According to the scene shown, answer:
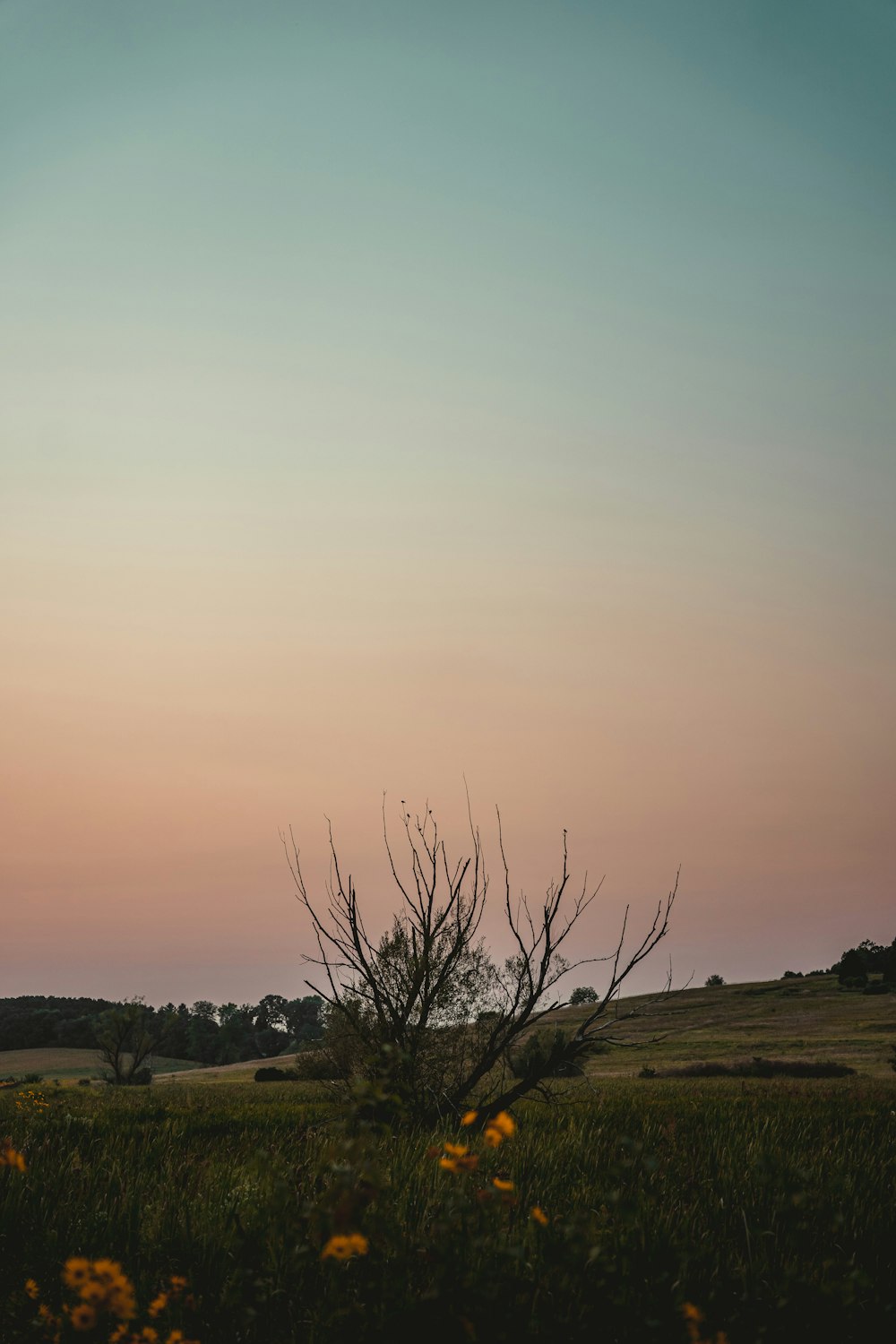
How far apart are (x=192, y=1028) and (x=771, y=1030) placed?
88133 millimetres

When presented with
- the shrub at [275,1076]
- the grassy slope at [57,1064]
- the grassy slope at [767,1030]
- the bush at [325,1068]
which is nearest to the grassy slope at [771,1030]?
the grassy slope at [767,1030]

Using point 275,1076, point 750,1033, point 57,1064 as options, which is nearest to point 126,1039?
point 275,1076

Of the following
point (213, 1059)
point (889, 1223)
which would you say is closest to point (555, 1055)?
point (889, 1223)

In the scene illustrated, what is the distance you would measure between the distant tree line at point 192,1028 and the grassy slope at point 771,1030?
47673 mm

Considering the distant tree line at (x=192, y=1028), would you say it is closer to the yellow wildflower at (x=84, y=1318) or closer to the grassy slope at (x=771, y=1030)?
the grassy slope at (x=771, y=1030)

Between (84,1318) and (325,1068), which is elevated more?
(84,1318)

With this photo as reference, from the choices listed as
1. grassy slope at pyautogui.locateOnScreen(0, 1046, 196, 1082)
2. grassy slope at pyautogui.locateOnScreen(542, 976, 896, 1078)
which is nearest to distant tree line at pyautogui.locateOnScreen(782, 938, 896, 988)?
grassy slope at pyautogui.locateOnScreen(542, 976, 896, 1078)

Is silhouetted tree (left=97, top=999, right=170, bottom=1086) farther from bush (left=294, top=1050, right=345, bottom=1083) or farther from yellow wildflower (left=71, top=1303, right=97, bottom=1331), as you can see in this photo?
yellow wildflower (left=71, top=1303, right=97, bottom=1331)

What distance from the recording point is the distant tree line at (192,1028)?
111m

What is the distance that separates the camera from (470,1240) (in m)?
3.47

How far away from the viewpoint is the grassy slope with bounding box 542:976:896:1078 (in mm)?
40062

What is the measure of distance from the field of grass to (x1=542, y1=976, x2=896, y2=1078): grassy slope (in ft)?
74.1

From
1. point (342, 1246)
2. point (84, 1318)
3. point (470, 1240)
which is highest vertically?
point (342, 1246)

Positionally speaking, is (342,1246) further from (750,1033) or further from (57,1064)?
(57,1064)
